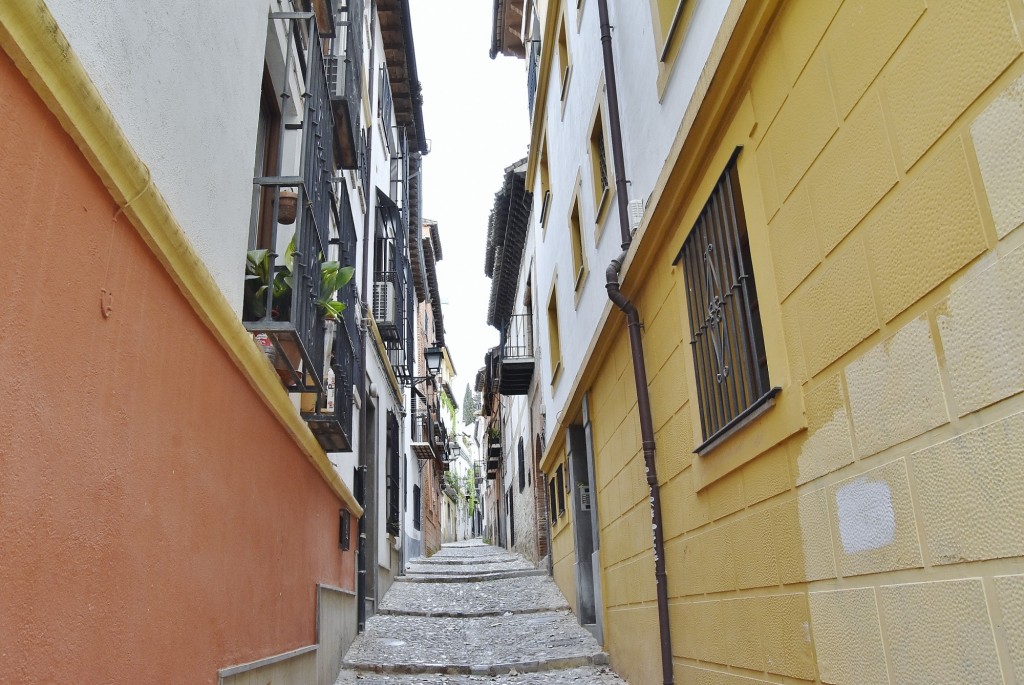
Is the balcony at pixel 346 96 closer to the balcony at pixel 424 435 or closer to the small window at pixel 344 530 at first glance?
the small window at pixel 344 530

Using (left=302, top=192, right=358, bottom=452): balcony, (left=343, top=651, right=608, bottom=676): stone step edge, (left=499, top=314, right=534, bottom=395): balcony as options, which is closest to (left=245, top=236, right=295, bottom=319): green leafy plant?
(left=302, top=192, right=358, bottom=452): balcony

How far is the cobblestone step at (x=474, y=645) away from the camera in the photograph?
304 inches

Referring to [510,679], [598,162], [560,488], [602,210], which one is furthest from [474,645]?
[598,162]

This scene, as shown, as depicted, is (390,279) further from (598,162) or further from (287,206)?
(287,206)

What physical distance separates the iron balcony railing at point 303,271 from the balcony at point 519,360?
10.4 metres

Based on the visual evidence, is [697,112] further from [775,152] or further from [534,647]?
[534,647]

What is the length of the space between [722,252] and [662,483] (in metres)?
2.01

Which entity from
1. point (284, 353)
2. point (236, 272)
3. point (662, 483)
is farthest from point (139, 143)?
point (662, 483)

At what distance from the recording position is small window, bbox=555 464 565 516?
11.9 metres

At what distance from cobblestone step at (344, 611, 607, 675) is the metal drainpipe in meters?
2.49

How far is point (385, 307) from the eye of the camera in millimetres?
13188

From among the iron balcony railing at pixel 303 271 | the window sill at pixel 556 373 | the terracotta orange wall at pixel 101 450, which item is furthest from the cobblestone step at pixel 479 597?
the terracotta orange wall at pixel 101 450

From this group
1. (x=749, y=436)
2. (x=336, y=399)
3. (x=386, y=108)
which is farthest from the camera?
(x=386, y=108)

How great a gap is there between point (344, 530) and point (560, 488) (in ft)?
17.1
